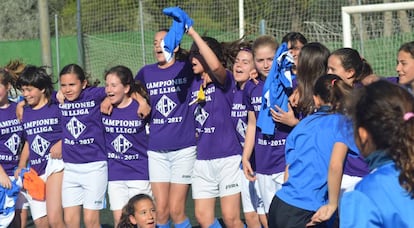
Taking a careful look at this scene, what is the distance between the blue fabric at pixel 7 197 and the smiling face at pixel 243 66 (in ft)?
7.26

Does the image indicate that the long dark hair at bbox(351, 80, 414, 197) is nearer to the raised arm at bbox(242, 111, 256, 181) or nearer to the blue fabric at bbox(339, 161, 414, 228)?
the blue fabric at bbox(339, 161, 414, 228)

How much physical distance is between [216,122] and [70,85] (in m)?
1.32

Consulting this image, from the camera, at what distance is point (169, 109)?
22.4ft

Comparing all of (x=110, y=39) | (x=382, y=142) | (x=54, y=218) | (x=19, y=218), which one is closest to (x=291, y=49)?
(x=54, y=218)

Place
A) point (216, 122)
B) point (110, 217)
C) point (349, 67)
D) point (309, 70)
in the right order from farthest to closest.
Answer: point (110, 217) < point (216, 122) < point (349, 67) < point (309, 70)

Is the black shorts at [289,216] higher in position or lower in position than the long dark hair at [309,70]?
lower

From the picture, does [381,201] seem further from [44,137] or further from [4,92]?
[4,92]

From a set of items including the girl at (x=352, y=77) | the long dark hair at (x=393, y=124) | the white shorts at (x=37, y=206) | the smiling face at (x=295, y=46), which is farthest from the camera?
the white shorts at (x=37, y=206)

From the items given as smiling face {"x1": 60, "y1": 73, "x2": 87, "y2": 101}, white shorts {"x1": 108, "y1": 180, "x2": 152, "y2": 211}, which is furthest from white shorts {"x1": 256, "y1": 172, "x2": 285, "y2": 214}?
smiling face {"x1": 60, "y1": 73, "x2": 87, "y2": 101}

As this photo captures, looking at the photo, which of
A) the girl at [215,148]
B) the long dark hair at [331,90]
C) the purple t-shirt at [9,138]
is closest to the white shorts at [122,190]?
the girl at [215,148]

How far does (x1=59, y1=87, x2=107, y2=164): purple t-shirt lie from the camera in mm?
6926

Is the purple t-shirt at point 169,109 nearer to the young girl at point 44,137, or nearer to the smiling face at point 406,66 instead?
the young girl at point 44,137

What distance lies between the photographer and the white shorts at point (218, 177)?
6.77m

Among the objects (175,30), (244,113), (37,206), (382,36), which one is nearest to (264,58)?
(244,113)
